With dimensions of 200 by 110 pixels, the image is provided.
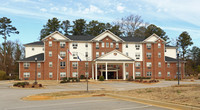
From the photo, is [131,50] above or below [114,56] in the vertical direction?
above

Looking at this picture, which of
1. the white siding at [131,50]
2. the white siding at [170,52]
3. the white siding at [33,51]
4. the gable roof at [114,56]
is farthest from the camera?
the white siding at [170,52]

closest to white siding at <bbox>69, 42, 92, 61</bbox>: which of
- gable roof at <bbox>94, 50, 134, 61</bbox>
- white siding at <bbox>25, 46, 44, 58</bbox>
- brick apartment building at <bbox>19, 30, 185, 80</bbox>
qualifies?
brick apartment building at <bbox>19, 30, 185, 80</bbox>

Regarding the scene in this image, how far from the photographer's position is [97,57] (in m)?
57.4

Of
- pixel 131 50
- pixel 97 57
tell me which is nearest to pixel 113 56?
pixel 97 57

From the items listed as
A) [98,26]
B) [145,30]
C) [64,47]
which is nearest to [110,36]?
[64,47]

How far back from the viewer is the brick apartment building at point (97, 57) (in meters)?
54.7

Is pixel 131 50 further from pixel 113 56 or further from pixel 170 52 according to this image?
pixel 170 52

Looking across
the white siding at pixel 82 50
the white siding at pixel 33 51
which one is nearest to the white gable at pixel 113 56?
the white siding at pixel 82 50

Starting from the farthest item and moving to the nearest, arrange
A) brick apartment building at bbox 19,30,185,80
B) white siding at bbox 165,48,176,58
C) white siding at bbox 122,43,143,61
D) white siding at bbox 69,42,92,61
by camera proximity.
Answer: white siding at bbox 165,48,176,58 → white siding at bbox 122,43,143,61 → white siding at bbox 69,42,92,61 → brick apartment building at bbox 19,30,185,80

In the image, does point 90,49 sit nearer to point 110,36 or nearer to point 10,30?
point 110,36

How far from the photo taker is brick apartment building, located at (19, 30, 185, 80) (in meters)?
54.7

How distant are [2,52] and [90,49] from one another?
33.6m

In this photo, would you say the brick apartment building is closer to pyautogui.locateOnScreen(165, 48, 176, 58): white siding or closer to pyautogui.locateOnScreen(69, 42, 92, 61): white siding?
pyautogui.locateOnScreen(69, 42, 92, 61): white siding

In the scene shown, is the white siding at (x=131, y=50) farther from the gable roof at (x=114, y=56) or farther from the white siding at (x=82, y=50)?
the white siding at (x=82, y=50)
